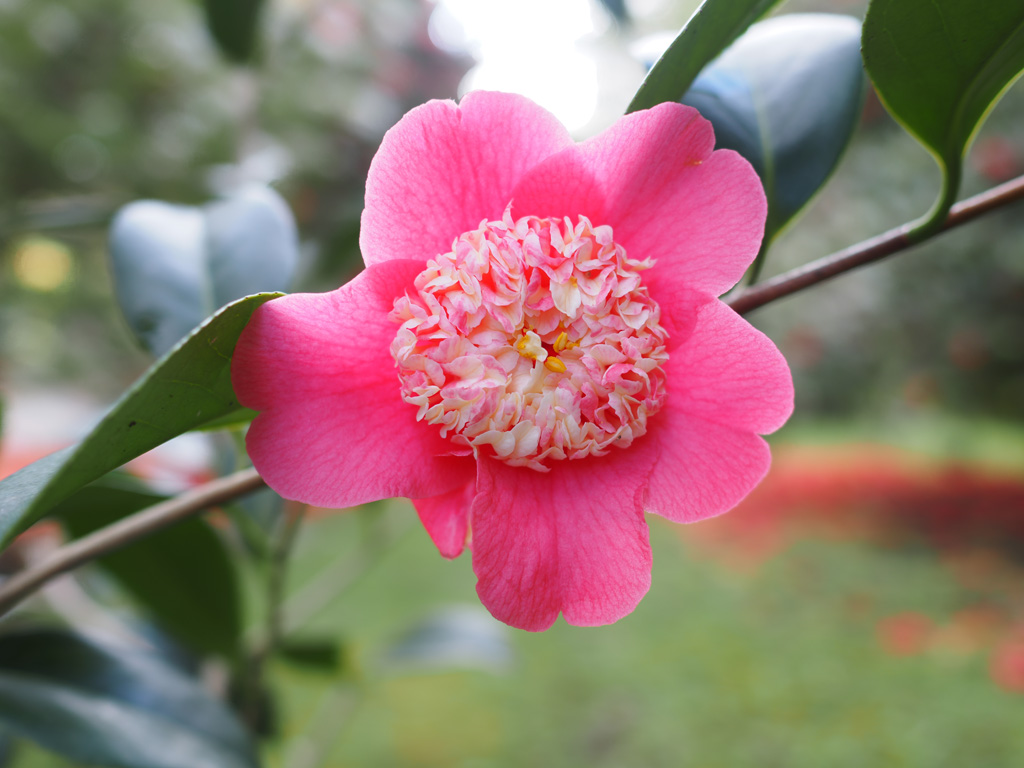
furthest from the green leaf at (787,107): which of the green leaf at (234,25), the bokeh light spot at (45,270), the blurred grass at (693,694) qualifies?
the bokeh light spot at (45,270)

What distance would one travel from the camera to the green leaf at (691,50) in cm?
45

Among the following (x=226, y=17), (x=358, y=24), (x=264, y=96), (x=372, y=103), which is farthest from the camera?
(x=264, y=96)

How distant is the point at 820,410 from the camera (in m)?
6.96

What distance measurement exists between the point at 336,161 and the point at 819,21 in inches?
109

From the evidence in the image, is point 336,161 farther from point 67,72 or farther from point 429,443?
point 67,72

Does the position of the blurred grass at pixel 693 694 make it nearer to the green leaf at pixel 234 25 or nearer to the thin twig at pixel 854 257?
the green leaf at pixel 234 25

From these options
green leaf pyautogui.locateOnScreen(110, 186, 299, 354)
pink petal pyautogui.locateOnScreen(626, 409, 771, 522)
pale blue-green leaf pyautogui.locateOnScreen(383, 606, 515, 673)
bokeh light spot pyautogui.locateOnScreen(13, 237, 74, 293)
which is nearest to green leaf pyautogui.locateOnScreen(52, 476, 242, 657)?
green leaf pyautogui.locateOnScreen(110, 186, 299, 354)

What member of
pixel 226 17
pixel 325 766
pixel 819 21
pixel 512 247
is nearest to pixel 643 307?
pixel 512 247

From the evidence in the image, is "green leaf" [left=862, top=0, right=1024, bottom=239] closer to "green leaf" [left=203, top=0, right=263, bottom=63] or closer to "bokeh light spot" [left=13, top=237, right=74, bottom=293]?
"green leaf" [left=203, top=0, right=263, bottom=63]

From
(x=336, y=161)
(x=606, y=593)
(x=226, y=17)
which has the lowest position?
(x=336, y=161)

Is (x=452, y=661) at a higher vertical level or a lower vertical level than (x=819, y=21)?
lower

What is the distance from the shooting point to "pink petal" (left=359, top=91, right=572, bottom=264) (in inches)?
16.2

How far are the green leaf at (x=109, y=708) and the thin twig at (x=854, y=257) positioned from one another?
64 centimetres

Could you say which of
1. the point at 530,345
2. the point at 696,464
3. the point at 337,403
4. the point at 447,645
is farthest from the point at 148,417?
the point at 447,645
